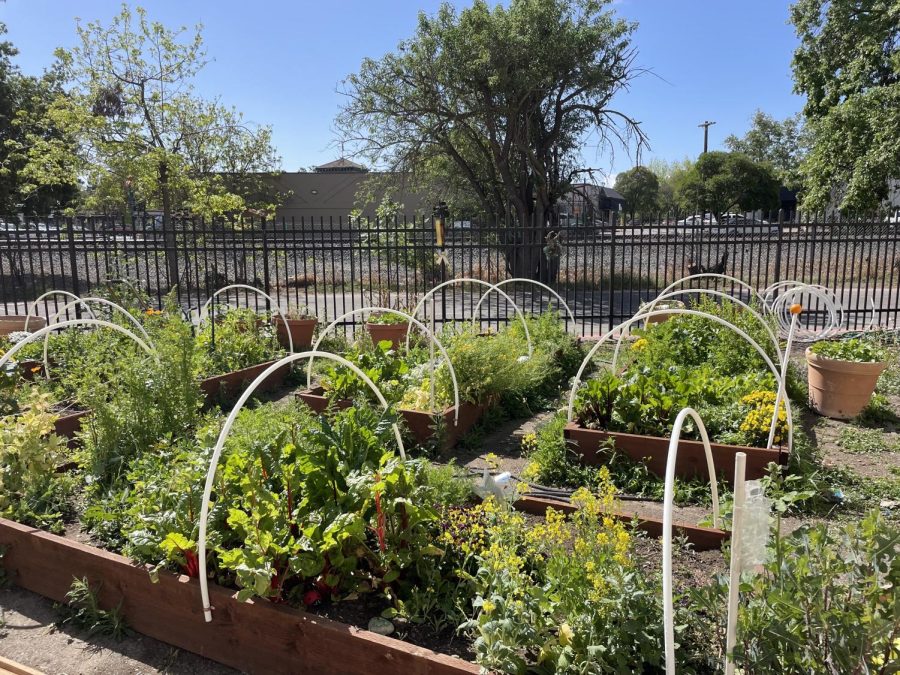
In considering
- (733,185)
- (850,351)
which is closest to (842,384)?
(850,351)

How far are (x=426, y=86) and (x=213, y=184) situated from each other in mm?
7028

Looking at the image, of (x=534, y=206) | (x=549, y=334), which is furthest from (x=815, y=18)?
(x=549, y=334)

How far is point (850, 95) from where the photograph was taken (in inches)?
665

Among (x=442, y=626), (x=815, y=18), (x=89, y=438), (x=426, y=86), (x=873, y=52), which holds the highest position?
(x=815, y=18)

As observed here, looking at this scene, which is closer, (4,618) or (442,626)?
(442,626)

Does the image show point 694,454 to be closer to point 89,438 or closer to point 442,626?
point 442,626

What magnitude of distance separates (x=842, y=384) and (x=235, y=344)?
19.8ft

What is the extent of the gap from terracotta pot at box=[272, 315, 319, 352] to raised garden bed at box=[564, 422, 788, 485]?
15.0 ft

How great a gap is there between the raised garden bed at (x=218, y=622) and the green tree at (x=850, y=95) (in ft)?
55.8

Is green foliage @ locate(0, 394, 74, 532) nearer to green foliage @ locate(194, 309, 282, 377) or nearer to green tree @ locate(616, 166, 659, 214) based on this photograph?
green foliage @ locate(194, 309, 282, 377)

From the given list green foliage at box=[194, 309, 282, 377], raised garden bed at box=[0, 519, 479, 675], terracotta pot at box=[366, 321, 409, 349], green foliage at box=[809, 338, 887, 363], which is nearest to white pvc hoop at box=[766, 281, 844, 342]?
green foliage at box=[809, 338, 887, 363]

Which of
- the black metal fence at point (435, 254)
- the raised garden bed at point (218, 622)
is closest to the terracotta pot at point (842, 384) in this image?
the black metal fence at point (435, 254)

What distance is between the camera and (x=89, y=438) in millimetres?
3816

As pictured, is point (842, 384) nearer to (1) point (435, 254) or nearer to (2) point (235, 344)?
(2) point (235, 344)
